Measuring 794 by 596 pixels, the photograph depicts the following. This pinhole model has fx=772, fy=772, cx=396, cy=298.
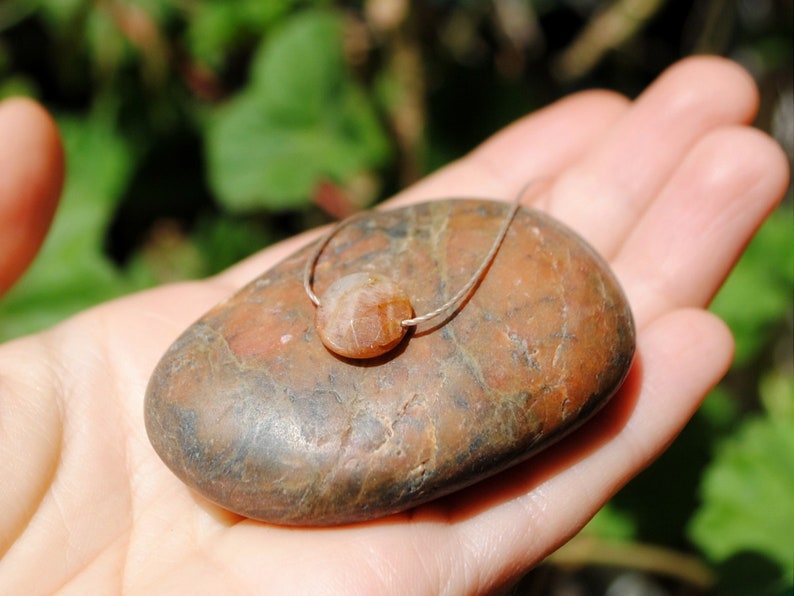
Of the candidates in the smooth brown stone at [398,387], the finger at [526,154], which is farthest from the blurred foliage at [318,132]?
the smooth brown stone at [398,387]

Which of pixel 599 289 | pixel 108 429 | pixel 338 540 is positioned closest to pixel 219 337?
pixel 108 429

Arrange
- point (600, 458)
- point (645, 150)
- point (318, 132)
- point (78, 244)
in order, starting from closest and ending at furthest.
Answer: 1. point (600, 458)
2. point (645, 150)
3. point (78, 244)
4. point (318, 132)

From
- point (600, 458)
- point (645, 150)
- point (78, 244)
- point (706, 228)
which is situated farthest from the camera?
point (78, 244)

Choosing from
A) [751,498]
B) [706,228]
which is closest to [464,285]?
[706,228]

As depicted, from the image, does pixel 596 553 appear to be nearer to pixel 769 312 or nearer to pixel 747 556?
pixel 747 556

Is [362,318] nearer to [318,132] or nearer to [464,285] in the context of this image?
[464,285]

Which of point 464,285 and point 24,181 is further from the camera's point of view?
point 24,181

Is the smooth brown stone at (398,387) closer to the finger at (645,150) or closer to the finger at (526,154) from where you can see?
the finger at (645,150)
